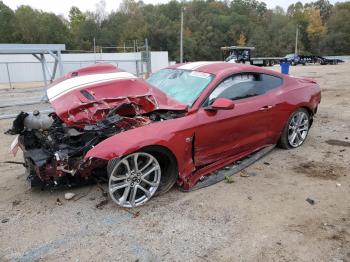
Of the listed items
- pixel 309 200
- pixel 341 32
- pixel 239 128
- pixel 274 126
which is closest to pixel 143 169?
pixel 239 128

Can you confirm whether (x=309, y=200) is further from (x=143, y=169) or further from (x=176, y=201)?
(x=143, y=169)

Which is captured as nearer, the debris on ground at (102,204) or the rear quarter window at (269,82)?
the debris on ground at (102,204)

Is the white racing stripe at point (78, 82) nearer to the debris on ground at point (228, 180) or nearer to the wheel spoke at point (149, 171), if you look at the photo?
the wheel spoke at point (149, 171)

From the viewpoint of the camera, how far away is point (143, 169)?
3934mm

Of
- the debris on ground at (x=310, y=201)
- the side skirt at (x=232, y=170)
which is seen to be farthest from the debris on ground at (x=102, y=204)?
the debris on ground at (x=310, y=201)

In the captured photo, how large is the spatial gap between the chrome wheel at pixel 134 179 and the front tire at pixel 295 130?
259 cm

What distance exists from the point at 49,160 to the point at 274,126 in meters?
3.24

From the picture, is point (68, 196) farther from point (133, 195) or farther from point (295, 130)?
point (295, 130)

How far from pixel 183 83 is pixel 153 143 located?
1.35m

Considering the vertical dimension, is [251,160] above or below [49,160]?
below

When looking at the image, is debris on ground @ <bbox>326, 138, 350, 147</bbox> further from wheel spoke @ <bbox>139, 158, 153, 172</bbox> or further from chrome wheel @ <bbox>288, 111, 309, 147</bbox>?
wheel spoke @ <bbox>139, 158, 153, 172</bbox>

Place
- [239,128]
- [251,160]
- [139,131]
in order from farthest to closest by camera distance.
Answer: [251,160]
[239,128]
[139,131]

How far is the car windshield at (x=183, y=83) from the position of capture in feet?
14.8

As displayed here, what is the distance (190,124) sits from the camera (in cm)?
412
